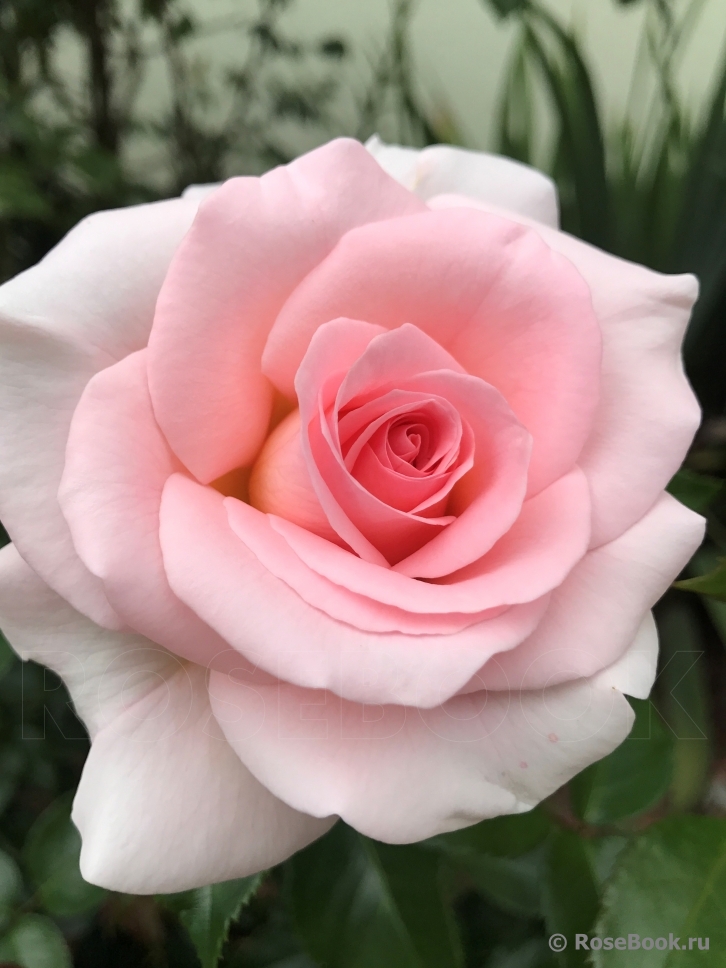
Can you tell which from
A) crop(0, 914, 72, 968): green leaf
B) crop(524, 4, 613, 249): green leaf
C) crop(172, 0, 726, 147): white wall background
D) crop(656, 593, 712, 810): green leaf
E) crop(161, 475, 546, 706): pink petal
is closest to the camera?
crop(161, 475, 546, 706): pink petal

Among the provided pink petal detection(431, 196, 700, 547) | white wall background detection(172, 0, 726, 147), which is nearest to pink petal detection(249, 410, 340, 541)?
pink petal detection(431, 196, 700, 547)

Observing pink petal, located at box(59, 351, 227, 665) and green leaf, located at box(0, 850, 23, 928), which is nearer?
pink petal, located at box(59, 351, 227, 665)

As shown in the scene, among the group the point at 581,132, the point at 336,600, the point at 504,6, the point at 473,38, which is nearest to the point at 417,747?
the point at 336,600

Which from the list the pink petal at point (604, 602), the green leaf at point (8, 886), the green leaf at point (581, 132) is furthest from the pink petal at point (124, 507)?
the green leaf at point (581, 132)

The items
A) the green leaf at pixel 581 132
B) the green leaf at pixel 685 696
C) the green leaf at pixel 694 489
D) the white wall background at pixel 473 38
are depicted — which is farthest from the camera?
the white wall background at pixel 473 38

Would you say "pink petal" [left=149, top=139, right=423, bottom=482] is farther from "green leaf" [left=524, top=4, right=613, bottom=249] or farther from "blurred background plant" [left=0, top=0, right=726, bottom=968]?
"green leaf" [left=524, top=4, right=613, bottom=249]

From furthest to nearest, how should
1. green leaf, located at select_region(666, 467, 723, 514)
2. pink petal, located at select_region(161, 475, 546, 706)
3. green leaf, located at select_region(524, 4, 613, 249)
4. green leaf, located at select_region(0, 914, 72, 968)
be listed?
1. green leaf, located at select_region(524, 4, 613, 249)
2. green leaf, located at select_region(666, 467, 723, 514)
3. green leaf, located at select_region(0, 914, 72, 968)
4. pink petal, located at select_region(161, 475, 546, 706)

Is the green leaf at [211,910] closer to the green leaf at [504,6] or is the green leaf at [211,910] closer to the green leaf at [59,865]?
the green leaf at [59,865]
